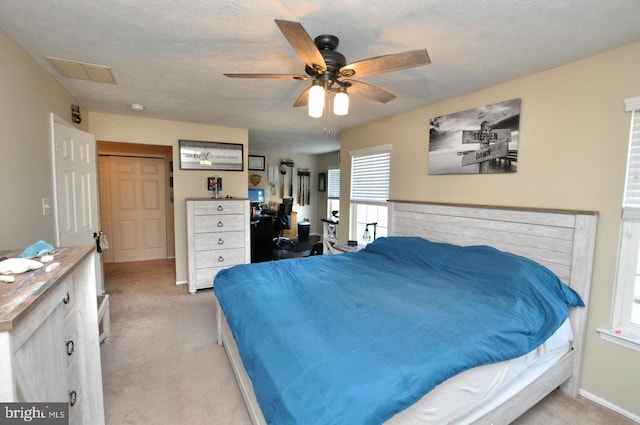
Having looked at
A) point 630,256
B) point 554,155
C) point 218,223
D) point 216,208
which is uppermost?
point 554,155

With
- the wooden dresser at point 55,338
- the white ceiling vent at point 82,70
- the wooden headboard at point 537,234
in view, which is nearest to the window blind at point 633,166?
the wooden headboard at point 537,234

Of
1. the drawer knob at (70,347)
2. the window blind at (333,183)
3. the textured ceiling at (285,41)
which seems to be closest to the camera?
the drawer knob at (70,347)

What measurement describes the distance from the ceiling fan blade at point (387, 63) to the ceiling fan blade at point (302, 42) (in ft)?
0.54

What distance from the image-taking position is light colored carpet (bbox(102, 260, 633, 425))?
6.09 feet

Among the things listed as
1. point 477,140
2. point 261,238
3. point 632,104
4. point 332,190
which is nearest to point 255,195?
point 261,238

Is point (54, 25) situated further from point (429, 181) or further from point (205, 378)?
point (429, 181)

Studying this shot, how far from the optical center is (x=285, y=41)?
1.83 metres

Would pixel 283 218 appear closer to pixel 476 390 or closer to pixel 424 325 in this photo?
pixel 424 325

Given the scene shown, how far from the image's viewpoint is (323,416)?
1.01 metres

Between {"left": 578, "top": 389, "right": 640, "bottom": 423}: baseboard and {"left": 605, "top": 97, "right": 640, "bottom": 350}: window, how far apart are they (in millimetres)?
443

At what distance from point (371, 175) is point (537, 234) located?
7.21ft

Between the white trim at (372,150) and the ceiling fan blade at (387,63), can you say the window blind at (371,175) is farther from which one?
the ceiling fan blade at (387,63)

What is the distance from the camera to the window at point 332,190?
7465 millimetres

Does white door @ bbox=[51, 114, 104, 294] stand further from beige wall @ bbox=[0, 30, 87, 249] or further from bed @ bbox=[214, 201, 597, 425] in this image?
bed @ bbox=[214, 201, 597, 425]
